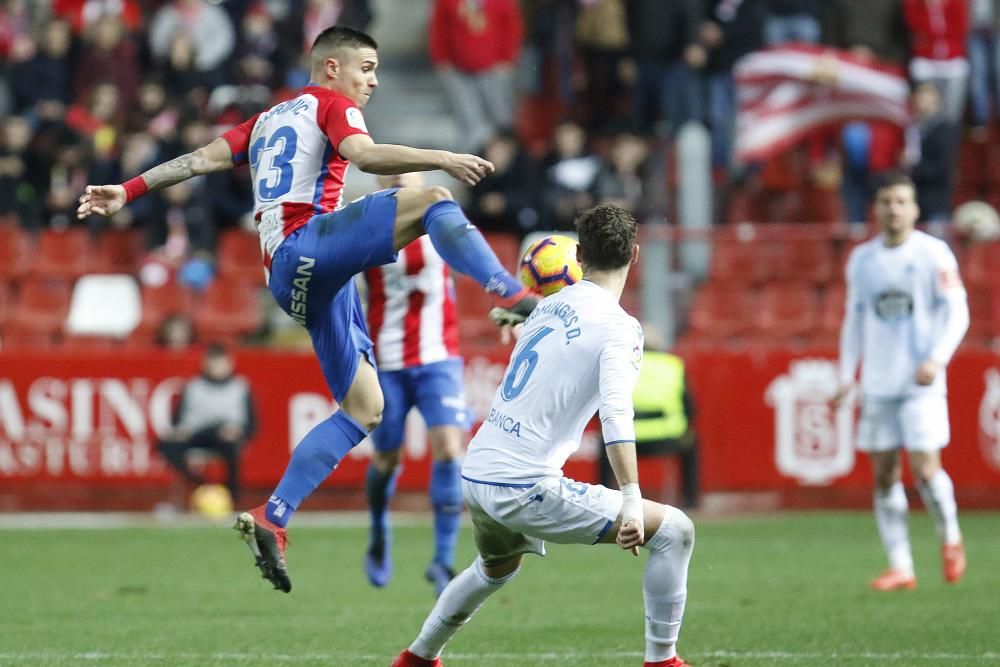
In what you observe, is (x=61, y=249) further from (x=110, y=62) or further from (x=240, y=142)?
(x=240, y=142)

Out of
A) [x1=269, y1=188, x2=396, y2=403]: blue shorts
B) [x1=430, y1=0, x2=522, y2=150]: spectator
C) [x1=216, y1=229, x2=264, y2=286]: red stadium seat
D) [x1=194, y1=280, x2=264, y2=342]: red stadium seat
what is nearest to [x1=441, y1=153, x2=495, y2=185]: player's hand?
[x1=269, y1=188, x2=396, y2=403]: blue shorts

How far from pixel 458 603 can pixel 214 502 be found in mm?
9794

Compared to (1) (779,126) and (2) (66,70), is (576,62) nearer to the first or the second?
(1) (779,126)

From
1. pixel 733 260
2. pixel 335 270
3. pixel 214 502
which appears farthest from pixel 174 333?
pixel 335 270

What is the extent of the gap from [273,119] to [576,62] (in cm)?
1355

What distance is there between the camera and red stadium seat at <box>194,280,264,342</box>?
56.7 feet

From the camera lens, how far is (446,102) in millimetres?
21438

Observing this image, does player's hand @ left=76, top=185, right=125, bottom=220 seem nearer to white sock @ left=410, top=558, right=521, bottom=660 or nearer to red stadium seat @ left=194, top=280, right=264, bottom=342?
white sock @ left=410, top=558, right=521, bottom=660

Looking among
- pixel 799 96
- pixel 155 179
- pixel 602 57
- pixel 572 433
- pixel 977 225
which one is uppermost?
pixel 602 57

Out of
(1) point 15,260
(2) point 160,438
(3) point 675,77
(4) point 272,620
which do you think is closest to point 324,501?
(2) point 160,438

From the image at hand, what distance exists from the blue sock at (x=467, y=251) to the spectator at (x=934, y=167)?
36.4 ft

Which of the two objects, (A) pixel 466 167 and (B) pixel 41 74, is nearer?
(A) pixel 466 167

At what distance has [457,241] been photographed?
688 centimetres

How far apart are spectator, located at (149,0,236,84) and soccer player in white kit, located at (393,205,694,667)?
1433cm
